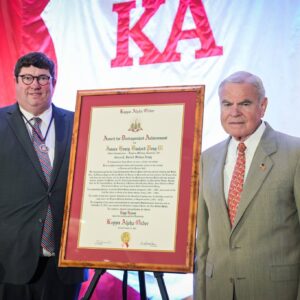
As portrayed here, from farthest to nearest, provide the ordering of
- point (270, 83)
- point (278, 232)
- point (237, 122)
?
point (270, 83) < point (237, 122) < point (278, 232)

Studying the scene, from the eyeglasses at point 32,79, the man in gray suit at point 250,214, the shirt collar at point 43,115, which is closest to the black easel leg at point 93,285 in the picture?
the man in gray suit at point 250,214

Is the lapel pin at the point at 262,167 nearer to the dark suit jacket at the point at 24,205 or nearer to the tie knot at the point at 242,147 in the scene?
the tie knot at the point at 242,147

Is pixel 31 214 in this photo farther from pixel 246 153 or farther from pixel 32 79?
pixel 246 153

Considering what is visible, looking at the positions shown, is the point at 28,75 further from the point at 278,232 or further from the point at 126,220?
the point at 278,232

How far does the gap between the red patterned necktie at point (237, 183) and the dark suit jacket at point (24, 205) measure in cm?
78

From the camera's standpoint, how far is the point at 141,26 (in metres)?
3.30

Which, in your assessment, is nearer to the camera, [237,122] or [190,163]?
[190,163]

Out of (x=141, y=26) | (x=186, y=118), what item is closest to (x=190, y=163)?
(x=186, y=118)

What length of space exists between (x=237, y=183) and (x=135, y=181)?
1.36 ft

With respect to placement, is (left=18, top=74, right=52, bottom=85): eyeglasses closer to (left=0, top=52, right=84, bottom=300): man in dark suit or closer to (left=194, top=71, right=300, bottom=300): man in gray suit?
(left=0, top=52, right=84, bottom=300): man in dark suit

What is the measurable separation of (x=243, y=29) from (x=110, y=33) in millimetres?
925

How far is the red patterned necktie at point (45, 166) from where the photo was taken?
2295 millimetres

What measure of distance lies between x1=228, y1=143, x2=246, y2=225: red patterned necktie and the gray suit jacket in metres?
0.03

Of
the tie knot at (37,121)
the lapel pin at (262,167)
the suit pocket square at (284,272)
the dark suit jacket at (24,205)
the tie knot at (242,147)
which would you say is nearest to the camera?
the suit pocket square at (284,272)
